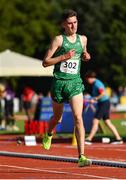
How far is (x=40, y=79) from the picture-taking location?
257ft

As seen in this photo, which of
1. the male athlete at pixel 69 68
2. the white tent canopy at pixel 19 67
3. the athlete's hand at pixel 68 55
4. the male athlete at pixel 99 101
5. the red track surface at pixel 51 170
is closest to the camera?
the red track surface at pixel 51 170

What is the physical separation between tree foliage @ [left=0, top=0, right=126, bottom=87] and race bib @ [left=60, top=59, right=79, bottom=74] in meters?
53.9

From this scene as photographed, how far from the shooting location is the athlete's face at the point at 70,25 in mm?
11586

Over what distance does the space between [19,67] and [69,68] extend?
19382 millimetres

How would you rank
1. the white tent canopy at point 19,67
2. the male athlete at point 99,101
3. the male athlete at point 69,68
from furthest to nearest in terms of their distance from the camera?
the white tent canopy at point 19,67 → the male athlete at point 99,101 → the male athlete at point 69,68

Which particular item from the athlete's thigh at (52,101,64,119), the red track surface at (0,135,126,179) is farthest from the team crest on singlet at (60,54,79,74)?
the red track surface at (0,135,126,179)

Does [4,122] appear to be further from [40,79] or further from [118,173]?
[40,79]

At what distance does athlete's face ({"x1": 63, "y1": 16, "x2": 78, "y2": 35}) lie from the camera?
11586mm

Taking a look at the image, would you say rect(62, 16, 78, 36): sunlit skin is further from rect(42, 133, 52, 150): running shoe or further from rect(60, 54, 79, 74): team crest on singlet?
Answer: rect(42, 133, 52, 150): running shoe

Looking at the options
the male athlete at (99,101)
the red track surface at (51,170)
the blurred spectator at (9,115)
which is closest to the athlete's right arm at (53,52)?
the red track surface at (51,170)

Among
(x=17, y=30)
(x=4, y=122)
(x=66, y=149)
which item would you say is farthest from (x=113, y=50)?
(x=66, y=149)

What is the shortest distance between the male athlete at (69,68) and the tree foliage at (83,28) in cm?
5378

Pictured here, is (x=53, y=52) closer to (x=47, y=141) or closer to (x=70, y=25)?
(x=70, y=25)

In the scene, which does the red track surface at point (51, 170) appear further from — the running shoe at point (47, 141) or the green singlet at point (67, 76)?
the green singlet at point (67, 76)
